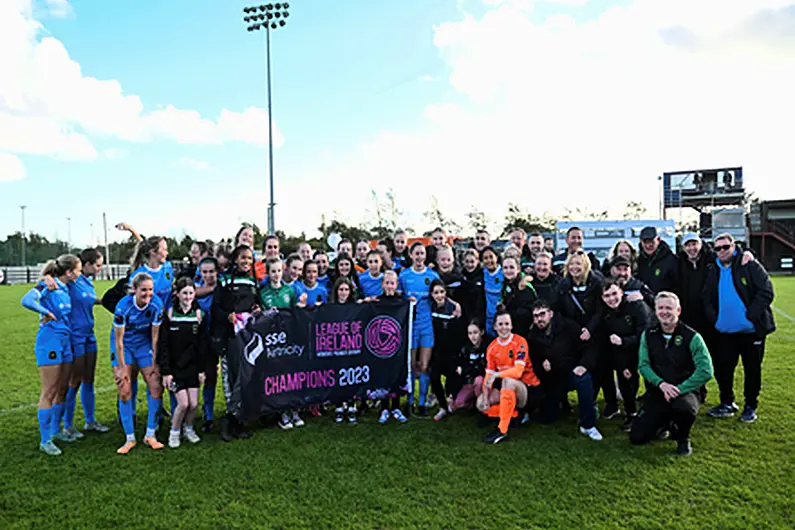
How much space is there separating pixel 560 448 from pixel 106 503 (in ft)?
11.9

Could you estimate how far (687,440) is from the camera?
4625 mm

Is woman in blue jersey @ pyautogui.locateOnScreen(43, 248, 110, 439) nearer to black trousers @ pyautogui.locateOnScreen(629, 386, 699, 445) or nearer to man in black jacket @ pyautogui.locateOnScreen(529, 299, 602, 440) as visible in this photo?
man in black jacket @ pyautogui.locateOnScreen(529, 299, 602, 440)

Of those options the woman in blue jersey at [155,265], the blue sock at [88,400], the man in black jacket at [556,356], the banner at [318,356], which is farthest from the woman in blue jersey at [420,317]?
the blue sock at [88,400]

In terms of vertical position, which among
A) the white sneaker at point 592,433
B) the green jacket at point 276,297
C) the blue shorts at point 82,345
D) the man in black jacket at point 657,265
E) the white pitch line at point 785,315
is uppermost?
the man in black jacket at point 657,265

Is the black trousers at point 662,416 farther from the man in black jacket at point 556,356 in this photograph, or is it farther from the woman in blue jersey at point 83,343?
the woman in blue jersey at point 83,343

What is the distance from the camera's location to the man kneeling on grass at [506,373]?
17.1ft

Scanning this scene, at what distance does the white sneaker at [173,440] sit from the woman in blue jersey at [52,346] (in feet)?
3.12

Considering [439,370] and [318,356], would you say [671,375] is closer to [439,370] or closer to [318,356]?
[439,370]

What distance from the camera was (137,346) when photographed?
504cm

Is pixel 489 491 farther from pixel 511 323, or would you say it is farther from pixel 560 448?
pixel 511 323

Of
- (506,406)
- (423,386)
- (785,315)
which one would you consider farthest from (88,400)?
(785,315)

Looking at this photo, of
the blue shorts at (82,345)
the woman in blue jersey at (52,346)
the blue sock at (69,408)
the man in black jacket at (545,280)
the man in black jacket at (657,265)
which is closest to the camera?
the woman in blue jersey at (52,346)

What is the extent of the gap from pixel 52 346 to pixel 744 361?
6725mm

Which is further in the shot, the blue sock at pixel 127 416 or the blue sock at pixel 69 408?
the blue sock at pixel 69 408
